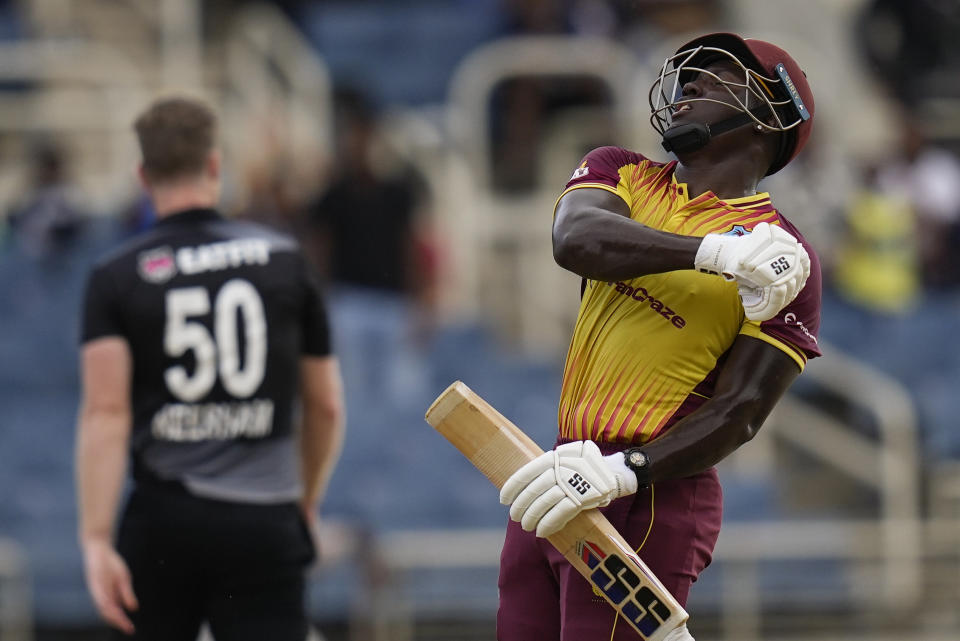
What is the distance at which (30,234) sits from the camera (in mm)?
10359

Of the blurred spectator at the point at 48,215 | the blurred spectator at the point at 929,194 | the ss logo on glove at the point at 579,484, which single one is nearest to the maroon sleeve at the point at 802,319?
the ss logo on glove at the point at 579,484

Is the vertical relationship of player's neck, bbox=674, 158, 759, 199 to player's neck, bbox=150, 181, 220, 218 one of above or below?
above

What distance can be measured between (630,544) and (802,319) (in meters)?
0.68

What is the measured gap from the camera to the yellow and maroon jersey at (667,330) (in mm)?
3600

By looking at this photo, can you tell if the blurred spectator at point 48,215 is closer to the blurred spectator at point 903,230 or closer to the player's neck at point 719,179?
the blurred spectator at point 903,230

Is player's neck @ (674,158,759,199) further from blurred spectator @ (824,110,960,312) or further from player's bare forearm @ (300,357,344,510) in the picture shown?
blurred spectator @ (824,110,960,312)

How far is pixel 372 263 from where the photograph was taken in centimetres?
1020

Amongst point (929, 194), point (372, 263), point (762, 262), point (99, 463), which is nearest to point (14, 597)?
point (372, 263)

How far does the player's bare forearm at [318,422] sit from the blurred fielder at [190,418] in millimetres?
137

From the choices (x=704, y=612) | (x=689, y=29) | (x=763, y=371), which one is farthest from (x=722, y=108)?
(x=689, y=29)

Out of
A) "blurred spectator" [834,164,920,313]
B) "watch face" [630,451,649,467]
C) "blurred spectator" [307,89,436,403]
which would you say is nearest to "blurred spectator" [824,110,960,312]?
"blurred spectator" [834,164,920,313]

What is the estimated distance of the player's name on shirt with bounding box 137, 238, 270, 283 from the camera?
457cm

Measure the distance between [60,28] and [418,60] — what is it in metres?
2.97

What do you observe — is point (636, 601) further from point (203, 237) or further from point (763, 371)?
point (203, 237)
